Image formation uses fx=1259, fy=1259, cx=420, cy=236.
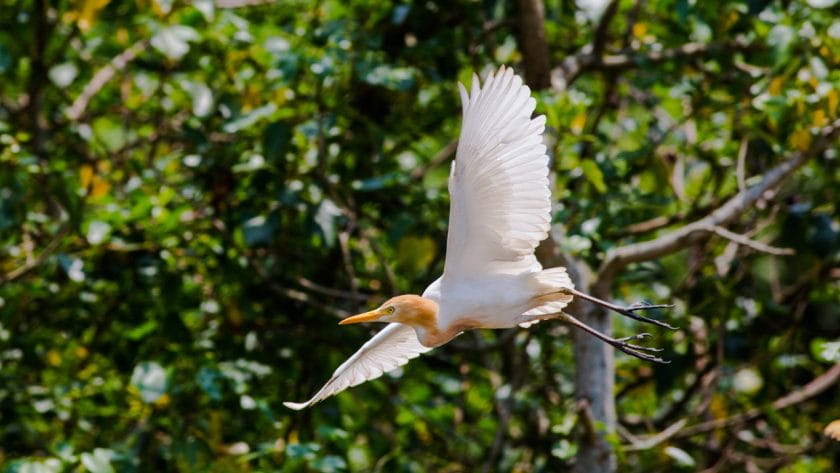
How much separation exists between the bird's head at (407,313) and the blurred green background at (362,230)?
0.94m

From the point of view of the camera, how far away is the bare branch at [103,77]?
5117 millimetres

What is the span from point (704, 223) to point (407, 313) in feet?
3.93

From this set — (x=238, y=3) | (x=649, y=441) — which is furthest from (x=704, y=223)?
(x=238, y=3)

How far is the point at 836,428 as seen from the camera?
3.24 metres

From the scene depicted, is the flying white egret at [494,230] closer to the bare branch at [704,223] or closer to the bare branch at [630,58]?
the bare branch at [704,223]

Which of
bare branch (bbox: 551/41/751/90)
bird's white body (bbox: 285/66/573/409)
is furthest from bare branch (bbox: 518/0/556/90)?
bird's white body (bbox: 285/66/573/409)

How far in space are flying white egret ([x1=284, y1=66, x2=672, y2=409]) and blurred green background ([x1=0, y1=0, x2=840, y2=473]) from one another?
87 centimetres

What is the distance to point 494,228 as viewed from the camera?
3.04m

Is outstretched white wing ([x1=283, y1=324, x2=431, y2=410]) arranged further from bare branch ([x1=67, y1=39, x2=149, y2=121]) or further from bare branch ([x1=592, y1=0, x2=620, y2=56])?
bare branch ([x1=67, y1=39, x2=149, y2=121])

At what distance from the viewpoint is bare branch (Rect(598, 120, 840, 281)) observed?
395 cm

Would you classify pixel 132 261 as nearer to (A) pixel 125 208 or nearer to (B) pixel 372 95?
(A) pixel 125 208

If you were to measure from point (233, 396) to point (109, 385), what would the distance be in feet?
2.18

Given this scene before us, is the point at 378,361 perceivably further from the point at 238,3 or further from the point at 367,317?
the point at 238,3

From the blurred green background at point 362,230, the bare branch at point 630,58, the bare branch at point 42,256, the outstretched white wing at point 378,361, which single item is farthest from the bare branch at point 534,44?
the bare branch at point 42,256
